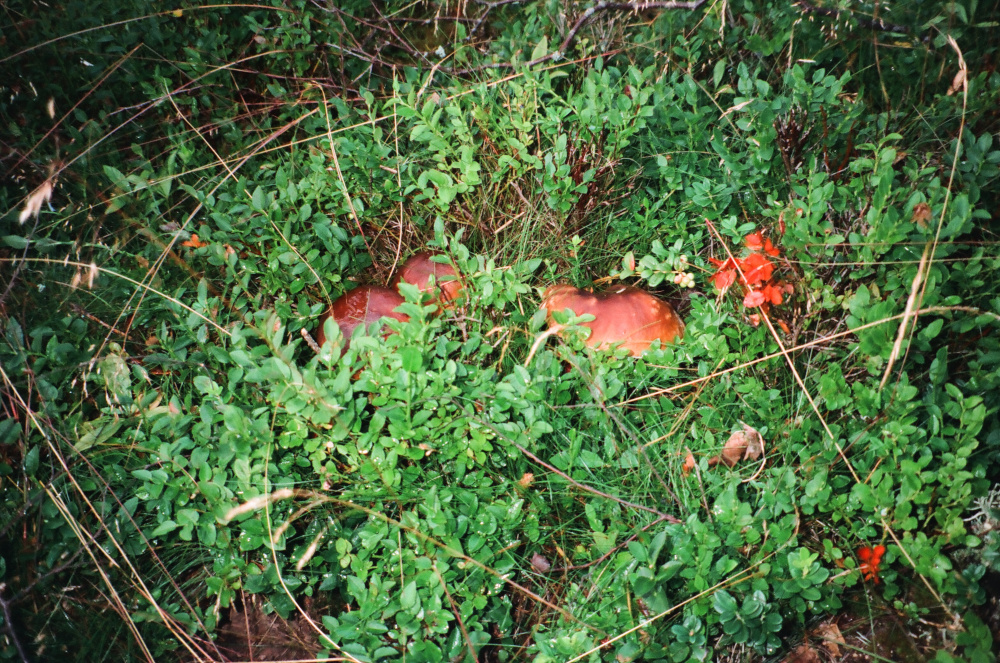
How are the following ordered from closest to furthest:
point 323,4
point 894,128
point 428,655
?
point 428,655 < point 894,128 < point 323,4

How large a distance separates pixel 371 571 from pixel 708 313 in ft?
4.22

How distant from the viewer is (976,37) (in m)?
2.46

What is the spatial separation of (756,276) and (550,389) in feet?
Result: 2.53

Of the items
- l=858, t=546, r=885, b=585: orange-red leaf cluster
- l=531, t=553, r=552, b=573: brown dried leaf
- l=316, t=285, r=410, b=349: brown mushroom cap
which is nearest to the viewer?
l=858, t=546, r=885, b=585: orange-red leaf cluster

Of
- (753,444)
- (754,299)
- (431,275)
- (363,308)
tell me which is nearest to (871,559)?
(753,444)

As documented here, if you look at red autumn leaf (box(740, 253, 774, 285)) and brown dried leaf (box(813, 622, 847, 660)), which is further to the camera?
red autumn leaf (box(740, 253, 774, 285))

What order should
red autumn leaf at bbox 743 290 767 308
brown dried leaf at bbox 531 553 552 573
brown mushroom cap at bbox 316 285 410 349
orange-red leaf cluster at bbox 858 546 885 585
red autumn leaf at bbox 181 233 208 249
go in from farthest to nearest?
red autumn leaf at bbox 181 233 208 249
brown mushroom cap at bbox 316 285 410 349
red autumn leaf at bbox 743 290 767 308
brown dried leaf at bbox 531 553 552 573
orange-red leaf cluster at bbox 858 546 885 585

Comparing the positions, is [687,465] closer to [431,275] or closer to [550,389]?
[550,389]

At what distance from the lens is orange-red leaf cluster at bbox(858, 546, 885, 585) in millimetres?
1671

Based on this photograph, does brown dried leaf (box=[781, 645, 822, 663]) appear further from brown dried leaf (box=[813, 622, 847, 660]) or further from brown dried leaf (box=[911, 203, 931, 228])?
brown dried leaf (box=[911, 203, 931, 228])

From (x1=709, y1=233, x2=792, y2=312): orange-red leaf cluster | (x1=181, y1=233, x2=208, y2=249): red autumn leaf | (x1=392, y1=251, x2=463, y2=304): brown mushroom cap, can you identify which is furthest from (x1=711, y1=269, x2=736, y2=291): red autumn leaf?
(x1=181, y1=233, x2=208, y2=249): red autumn leaf

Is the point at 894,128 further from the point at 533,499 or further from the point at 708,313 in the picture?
the point at 533,499

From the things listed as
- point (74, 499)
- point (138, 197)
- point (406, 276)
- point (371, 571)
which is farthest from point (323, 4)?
point (371, 571)

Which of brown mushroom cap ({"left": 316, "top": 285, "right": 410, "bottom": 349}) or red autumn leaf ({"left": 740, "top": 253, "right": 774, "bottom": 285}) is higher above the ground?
red autumn leaf ({"left": 740, "top": 253, "right": 774, "bottom": 285})
